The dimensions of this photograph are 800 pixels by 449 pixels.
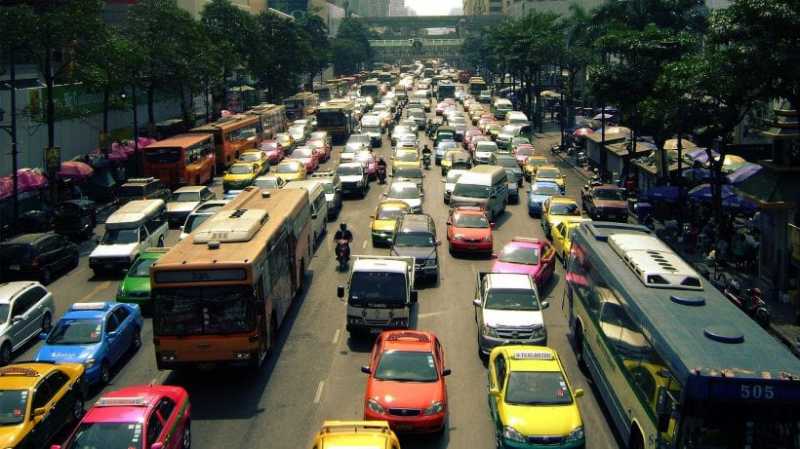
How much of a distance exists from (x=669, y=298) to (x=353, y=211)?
27674 mm

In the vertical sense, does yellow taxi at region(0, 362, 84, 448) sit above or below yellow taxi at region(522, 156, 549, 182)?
below

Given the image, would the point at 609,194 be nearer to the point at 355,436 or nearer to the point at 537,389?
the point at 537,389

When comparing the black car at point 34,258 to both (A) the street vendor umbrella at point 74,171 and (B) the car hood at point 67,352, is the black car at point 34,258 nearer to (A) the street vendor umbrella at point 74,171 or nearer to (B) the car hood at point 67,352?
(B) the car hood at point 67,352

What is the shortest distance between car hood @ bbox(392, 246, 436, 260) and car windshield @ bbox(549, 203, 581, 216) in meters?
Result: 8.47

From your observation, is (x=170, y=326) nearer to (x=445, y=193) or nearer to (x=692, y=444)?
(x=692, y=444)

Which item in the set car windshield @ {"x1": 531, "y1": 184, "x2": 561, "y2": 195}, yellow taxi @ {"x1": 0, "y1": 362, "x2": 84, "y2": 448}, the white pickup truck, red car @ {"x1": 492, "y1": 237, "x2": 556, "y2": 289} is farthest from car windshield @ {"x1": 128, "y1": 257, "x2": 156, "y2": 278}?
car windshield @ {"x1": 531, "y1": 184, "x2": 561, "y2": 195}

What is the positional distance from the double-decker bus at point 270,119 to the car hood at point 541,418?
51.1m

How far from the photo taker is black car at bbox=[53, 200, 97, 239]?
36312 millimetres

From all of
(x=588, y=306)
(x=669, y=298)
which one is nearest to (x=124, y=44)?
(x=588, y=306)

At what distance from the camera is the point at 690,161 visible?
43.2 metres

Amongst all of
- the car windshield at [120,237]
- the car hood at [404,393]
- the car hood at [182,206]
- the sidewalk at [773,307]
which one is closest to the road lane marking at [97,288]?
the car windshield at [120,237]

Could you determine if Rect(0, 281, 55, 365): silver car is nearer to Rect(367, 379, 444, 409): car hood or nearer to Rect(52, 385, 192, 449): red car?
Rect(52, 385, 192, 449): red car

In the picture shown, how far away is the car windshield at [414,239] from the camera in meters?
28.5

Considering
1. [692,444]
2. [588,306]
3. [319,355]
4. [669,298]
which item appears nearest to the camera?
[692,444]
